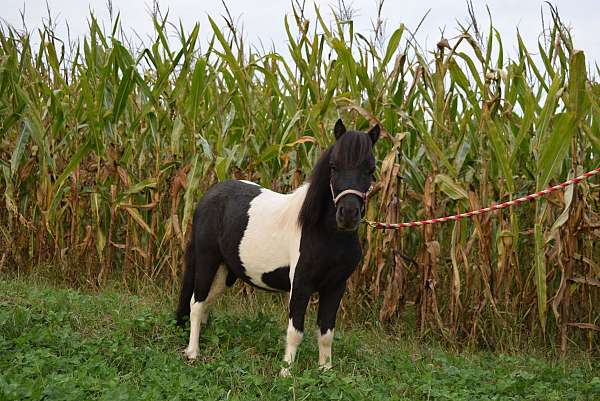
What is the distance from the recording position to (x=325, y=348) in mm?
4508

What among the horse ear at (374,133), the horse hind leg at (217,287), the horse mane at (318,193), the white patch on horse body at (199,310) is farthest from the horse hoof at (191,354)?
the horse ear at (374,133)

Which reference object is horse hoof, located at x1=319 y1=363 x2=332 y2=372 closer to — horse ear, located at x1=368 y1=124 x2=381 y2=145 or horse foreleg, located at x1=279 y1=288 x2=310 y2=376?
horse foreleg, located at x1=279 y1=288 x2=310 y2=376

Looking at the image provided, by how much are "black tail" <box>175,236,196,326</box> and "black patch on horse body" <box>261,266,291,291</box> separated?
79 centimetres

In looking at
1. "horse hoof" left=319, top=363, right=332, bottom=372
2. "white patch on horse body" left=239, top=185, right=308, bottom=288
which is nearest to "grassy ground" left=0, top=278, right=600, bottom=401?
"horse hoof" left=319, top=363, right=332, bottom=372

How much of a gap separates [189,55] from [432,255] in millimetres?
2931

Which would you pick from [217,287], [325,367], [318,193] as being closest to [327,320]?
[325,367]

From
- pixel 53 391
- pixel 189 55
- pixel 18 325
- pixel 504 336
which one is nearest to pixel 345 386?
pixel 53 391

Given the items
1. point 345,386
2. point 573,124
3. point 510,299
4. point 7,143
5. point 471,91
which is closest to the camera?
point 345,386

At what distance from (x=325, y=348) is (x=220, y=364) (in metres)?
0.72

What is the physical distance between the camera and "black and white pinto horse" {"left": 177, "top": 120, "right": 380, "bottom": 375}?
13.3 ft

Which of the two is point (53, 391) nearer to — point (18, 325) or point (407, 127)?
point (18, 325)

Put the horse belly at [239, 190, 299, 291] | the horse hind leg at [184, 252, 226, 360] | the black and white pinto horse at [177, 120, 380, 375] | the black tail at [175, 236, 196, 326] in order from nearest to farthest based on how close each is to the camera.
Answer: the black and white pinto horse at [177, 120, 380, 375] → the horse belly at [239, 190, 299, 291] → the horse hind leg at [184, 252, 226, 360] → the black tail at [175, 236, 196, 326]

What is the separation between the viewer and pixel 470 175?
5574 millimetres

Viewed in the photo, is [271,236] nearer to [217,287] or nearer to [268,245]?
[268,245]
